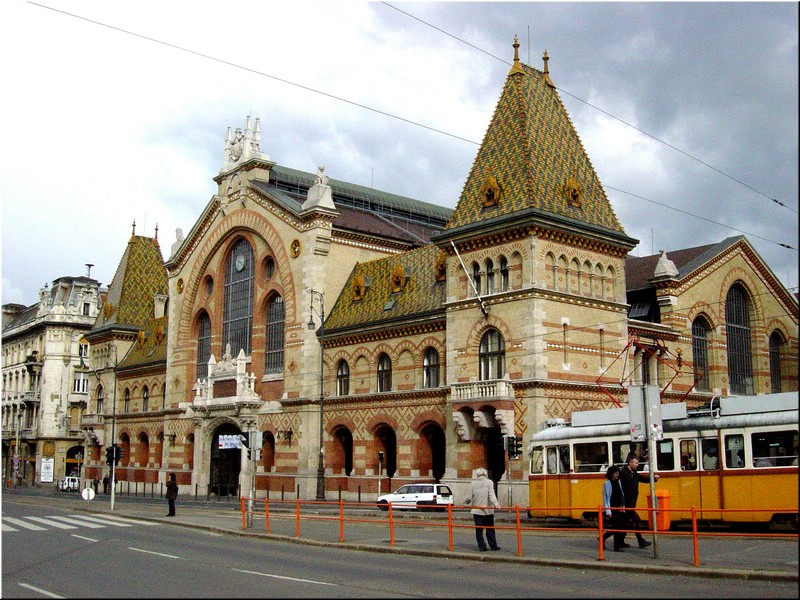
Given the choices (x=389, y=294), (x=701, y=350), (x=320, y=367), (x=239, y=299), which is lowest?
(x=320, y=367)

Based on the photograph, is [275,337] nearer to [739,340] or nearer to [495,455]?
[495,455]

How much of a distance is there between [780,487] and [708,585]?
8736mm

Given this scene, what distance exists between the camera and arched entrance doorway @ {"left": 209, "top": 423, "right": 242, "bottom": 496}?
54.3m

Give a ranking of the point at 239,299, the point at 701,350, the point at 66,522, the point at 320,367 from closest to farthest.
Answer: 1. the point at 66,522
2. the point at 701,350
3. the point at 320,367
4. the point at 239,299

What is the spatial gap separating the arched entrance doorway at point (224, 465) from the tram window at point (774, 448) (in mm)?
36235

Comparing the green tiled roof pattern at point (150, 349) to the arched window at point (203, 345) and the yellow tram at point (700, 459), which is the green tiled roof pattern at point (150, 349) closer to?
the arched window at point (203, 345)

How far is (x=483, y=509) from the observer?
65.1 ft

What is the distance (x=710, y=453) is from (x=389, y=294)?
24480mm

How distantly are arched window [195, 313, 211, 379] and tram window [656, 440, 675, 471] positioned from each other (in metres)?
38.0

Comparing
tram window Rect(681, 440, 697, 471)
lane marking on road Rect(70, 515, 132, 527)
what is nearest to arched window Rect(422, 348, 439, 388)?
lane marking on road Rect(70, 515, 132, 527)

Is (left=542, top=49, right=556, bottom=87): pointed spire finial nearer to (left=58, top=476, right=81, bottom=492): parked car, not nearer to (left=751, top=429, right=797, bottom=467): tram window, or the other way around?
(left=751, top=429, right=797, bottom=467): tram window

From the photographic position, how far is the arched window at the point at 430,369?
137 feet

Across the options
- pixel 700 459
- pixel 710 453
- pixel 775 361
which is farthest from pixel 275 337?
pixel 710 453

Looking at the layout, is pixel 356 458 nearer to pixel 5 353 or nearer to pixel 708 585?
pixel 708 585
